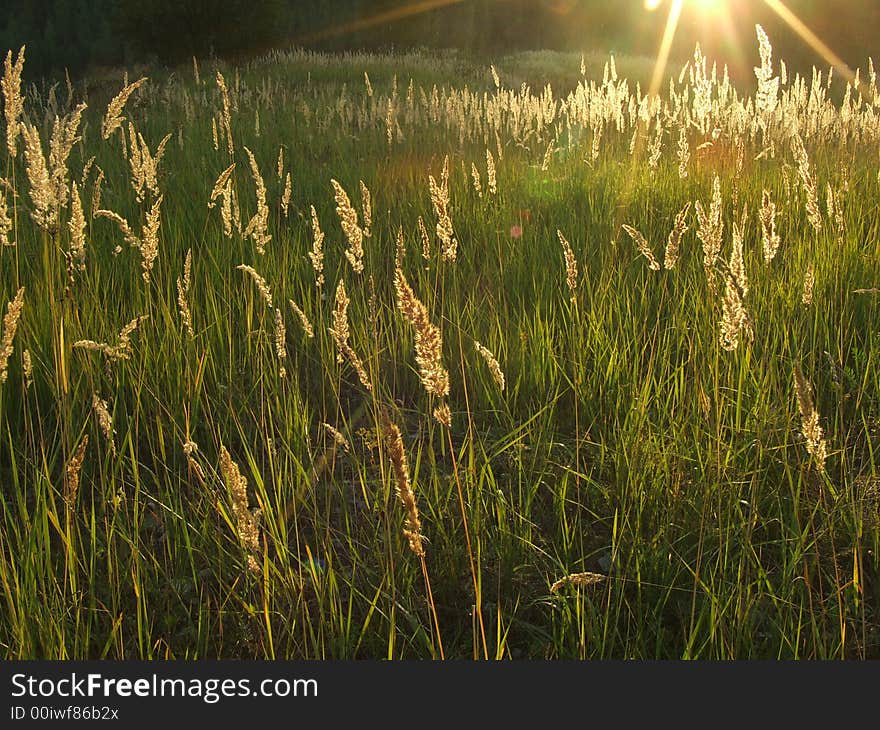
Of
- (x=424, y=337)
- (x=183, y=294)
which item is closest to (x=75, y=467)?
(x=424, y=337)

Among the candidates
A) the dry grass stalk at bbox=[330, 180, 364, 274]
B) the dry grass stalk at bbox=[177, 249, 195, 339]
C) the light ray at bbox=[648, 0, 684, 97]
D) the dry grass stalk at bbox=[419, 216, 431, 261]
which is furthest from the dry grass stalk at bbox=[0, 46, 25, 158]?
the light ray at bbox=[648, 0, 684, 97]

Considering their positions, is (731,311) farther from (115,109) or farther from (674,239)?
(115,109)

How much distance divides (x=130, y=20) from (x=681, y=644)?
26170mm

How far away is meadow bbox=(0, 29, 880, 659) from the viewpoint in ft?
4.58

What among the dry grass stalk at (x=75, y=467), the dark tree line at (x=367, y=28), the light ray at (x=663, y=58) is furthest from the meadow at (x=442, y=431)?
the dark tree line at (x=367, y=28)

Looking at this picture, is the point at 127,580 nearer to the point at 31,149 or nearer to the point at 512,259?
the point at 31,149

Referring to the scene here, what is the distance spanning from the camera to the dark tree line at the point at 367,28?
73.5 ft

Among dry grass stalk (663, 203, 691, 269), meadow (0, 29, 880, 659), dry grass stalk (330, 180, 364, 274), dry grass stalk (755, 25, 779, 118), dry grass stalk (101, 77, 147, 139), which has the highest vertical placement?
dry grass stalk (755, 25, 779, 118)

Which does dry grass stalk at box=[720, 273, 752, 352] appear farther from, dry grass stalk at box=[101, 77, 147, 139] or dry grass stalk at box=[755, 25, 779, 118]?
dry grass stalk at box=[755, 25, 779, 118]

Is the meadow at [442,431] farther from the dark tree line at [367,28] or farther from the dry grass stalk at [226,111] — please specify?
the dark tree line at [367,28]

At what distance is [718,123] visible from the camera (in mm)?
4910

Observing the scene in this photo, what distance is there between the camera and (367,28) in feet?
121

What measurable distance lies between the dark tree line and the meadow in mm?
21232

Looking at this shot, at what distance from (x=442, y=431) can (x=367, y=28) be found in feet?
128
